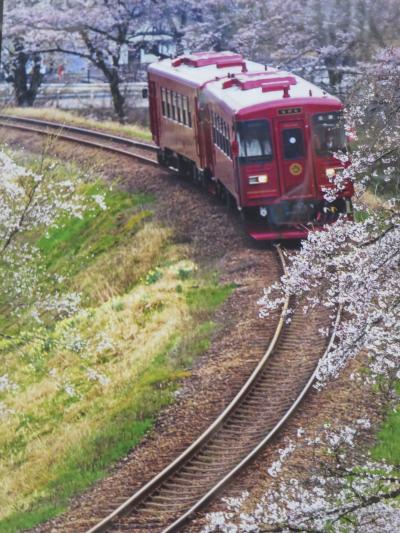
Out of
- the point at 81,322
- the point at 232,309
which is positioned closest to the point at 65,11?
the point at 81,322

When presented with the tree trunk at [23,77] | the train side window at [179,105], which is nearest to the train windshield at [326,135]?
the train side window at [179,105]

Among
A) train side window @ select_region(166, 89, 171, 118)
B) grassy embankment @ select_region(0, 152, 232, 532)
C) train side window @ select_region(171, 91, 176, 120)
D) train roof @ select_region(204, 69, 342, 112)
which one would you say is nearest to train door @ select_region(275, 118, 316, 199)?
train roof @ select_region(204, 69, 342, 112)

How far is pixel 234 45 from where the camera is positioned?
38219 mm

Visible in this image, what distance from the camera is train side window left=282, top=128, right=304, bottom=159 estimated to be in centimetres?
2028

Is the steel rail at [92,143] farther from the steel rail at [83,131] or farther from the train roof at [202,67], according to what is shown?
the train roof at [202,67]

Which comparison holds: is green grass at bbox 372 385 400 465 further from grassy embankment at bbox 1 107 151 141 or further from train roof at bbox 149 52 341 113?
grassy embankment at bbox 1 107 151 141

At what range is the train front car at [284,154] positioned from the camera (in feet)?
65.7

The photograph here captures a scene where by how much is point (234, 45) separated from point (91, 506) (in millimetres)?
27973

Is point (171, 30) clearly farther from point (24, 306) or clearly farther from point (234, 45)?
point (24, 306)

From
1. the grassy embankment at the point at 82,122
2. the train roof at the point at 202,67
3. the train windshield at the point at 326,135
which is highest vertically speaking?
the train roof at the point at 202,67

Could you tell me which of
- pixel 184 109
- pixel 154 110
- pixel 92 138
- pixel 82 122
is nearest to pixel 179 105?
pixel 184 109

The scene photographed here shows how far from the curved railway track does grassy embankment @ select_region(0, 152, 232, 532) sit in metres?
0.97

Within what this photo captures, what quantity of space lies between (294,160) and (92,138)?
16.8 meters

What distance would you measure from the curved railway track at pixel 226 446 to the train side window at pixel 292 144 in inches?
169
